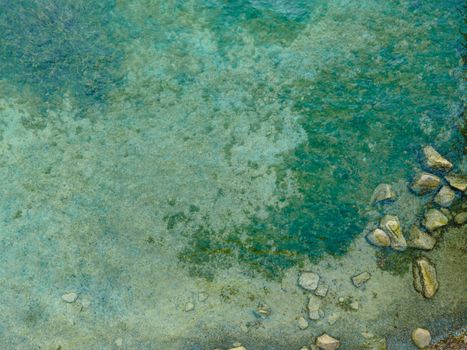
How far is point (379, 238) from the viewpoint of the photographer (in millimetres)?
2971

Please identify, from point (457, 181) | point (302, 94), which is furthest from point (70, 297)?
point (457, 181)

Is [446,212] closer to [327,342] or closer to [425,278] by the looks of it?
[425,278]

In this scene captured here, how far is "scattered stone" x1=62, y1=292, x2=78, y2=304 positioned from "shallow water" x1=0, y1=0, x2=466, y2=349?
0.03 meters

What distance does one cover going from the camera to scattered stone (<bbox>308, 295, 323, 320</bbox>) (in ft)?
9.70

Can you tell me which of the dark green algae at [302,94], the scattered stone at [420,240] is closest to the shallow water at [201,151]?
the dark green algae at [302,94]

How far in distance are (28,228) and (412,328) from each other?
2711mm

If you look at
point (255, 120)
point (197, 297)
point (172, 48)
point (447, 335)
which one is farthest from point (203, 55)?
point (447, 335)

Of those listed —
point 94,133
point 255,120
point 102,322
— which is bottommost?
point 102,322

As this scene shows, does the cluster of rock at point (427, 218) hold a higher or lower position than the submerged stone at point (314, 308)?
higher

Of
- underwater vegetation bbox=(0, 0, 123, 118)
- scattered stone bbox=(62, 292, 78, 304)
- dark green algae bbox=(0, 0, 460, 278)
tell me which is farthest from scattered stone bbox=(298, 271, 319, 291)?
underwater vegetation bbox=(0, 0, 123, 118)

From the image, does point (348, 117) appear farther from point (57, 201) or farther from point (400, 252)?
point (57, 201)

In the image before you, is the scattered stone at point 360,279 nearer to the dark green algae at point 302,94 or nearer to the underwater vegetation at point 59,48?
the dark green algae at point 302,94

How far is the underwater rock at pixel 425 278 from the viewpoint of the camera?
9.73ft

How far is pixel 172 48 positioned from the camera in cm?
312
